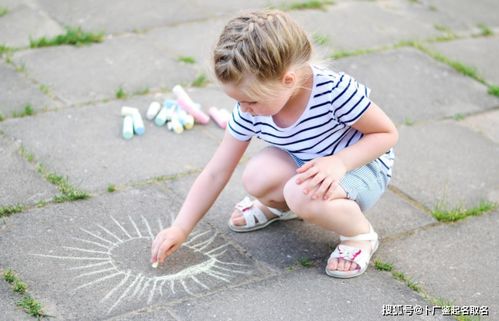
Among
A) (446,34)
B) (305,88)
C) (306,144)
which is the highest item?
(305,88)

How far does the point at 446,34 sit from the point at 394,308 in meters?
3.00

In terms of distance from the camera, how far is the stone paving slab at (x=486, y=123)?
3925 mm

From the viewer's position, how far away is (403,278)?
275 centimetres

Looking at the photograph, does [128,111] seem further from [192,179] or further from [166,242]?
[166,242]

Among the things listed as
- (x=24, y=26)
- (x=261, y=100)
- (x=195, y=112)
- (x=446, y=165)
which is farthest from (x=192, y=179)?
(x=24, y=26)

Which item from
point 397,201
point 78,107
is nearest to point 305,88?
point 397,201

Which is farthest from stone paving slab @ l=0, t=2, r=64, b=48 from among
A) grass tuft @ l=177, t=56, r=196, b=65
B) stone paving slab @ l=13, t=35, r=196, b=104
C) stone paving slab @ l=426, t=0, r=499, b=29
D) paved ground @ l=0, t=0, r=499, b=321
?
stone paving slab @ l=426, t=0, r=499, b=29

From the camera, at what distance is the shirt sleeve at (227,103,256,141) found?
276 cm

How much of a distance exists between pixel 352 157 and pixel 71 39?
2.37 metres

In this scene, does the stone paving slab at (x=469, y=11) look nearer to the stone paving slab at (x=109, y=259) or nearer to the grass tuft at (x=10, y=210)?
the stone paving slab at (x=109, y=259)

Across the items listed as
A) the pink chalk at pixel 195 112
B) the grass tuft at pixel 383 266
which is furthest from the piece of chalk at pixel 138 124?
the grass tuft at pixel 383 266

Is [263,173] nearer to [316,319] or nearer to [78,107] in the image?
[316,319]

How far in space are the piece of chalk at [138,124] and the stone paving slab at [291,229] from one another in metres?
0.43

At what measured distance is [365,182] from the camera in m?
2.79
